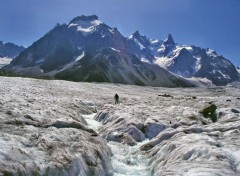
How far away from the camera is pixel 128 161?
3112 centimetres

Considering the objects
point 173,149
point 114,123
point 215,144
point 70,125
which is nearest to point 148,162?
point 173,149

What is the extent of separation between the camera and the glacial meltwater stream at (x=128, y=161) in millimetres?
28484

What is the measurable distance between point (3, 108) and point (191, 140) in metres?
18.5

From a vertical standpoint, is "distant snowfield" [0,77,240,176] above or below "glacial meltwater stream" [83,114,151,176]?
above

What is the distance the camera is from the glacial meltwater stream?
2848cm

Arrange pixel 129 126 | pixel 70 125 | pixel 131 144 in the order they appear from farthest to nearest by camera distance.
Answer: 1. pixel 129 126
2. pixel 131 144
3. pixel 70 125

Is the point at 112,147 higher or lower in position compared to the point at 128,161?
higher

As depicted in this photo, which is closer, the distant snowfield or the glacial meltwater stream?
the distant snowfield

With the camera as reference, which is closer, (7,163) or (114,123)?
(7,163)

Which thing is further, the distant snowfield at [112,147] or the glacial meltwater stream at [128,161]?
the glacial meltwater stream at [128,161]

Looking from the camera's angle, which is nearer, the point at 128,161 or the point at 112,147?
the point at 128,161

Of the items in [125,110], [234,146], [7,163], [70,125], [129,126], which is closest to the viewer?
[7,163]

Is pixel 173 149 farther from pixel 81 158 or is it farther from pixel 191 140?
pixel 81 158

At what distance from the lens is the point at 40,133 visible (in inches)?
1122
